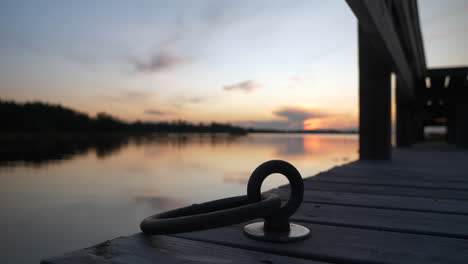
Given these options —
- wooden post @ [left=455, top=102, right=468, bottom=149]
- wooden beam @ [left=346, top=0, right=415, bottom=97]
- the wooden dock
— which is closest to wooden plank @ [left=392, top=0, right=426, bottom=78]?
wooden beam @ [left=346, top=0, right=415, bottom=97]

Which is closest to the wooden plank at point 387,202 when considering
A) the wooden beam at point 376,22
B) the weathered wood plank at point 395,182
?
the weathered wood plank at point 395,182

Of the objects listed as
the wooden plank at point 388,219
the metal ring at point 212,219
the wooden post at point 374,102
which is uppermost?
the wooden post at point 374,102

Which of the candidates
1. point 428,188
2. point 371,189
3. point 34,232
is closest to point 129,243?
point 371,189

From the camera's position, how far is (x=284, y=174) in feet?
3.74

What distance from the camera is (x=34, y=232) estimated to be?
27.2 feet

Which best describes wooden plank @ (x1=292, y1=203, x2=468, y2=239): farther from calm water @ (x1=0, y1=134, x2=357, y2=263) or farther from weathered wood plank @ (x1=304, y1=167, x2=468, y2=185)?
calm water @ (x1=0, y1=134, x2=357, y2=263)

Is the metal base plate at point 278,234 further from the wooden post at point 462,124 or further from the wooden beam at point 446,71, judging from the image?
the wooden post at point 462,124

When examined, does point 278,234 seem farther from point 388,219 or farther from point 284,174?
point 388,219

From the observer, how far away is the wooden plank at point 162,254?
0.90 meters

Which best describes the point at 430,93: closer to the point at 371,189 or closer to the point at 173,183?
the point at 371,189

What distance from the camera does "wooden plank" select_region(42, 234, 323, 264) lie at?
35.3 inches

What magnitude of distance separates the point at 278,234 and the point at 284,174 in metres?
0.22

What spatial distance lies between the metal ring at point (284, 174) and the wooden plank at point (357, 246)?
0.12 m

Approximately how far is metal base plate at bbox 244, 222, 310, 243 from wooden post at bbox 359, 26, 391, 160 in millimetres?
3658
